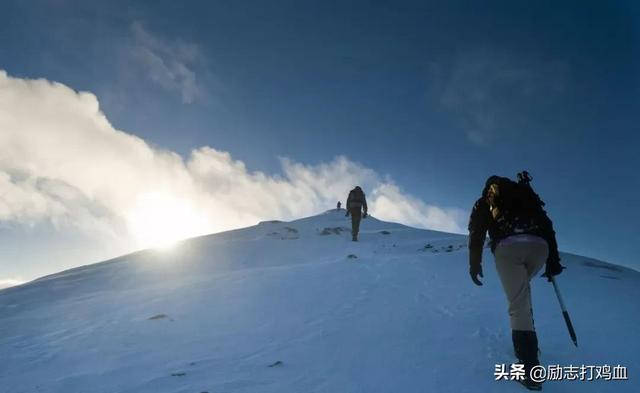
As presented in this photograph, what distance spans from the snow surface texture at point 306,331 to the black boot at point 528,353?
15 cm

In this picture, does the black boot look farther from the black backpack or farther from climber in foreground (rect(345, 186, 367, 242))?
climber in foreground (rect(345, 186, 367, 242))

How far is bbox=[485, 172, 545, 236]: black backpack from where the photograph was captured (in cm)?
452

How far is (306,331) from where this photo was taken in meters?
6.18

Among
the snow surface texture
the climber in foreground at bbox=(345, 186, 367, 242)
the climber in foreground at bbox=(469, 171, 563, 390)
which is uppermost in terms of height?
the climber in foreground at bbox=(345, 186, 367, 242)

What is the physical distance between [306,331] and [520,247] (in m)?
3.31

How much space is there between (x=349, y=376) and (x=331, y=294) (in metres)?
4.04

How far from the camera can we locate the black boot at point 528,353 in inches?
159

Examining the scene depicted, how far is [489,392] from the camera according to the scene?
400 cm

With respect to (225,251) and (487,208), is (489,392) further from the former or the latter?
(225,251)

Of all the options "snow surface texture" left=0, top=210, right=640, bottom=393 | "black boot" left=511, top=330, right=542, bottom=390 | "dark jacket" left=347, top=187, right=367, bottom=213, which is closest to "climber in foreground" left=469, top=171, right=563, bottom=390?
"black boot" left=511, top=330, right=542, bottom=390

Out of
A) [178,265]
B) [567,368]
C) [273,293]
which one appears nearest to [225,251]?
[178,265]

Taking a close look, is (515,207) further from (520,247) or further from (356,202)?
(356,202)

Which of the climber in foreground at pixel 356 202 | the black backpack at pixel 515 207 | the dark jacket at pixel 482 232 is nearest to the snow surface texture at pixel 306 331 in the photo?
the dark jacket at pixel 482 232

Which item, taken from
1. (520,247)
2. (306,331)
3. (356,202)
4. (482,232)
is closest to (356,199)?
(356,202)
